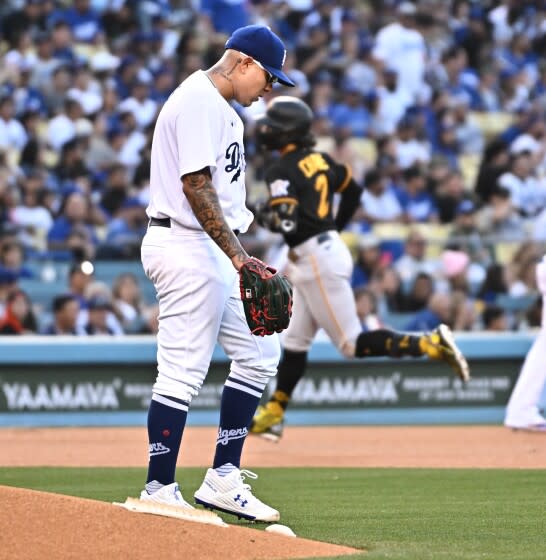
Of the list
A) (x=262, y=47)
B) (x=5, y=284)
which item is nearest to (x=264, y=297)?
(x=262, y=47)

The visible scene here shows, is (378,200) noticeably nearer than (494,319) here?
No

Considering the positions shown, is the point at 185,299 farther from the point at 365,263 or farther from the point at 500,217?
the point at 500,217

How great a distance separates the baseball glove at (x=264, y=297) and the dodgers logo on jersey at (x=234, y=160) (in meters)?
0.48

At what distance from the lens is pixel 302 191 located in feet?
33.3

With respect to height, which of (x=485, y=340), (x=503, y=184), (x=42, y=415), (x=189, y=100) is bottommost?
(x=42, y=415)

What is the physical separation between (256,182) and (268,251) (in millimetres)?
3239

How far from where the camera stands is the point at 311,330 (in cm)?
1045

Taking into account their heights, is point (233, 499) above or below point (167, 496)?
below

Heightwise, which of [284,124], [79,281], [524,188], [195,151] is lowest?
[79,281]

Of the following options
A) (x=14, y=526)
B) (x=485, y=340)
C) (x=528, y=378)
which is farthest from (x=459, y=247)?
(x=14, y=526)

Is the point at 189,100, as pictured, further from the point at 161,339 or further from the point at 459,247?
the point at 459,247

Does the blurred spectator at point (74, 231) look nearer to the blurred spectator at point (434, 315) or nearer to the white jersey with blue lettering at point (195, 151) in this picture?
the blurred spectator at point (434, 315)

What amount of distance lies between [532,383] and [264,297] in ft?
19.1

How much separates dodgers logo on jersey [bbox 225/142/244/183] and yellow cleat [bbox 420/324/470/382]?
14.0ft
